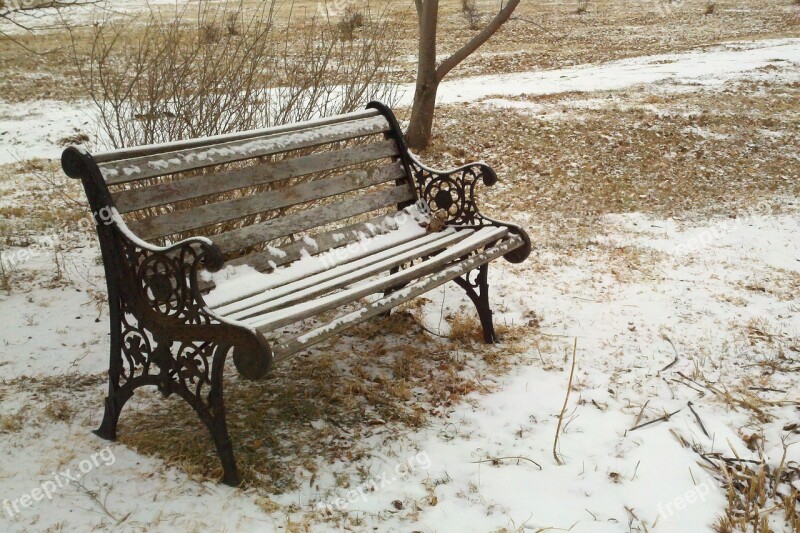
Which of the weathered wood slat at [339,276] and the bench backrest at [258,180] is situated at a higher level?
the bench backrest at [258,180]

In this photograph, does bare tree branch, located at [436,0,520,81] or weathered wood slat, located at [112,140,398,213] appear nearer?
weathered wood slat, located at [112,140,398,213]

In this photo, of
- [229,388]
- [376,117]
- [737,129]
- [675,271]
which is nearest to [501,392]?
[229,388]

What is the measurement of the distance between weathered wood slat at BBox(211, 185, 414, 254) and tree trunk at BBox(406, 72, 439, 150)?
16.8 ft

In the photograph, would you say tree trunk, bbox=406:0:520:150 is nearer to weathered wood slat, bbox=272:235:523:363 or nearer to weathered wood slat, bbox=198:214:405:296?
weathered wood slat, bbox=198:214:405:296

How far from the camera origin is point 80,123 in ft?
36.8

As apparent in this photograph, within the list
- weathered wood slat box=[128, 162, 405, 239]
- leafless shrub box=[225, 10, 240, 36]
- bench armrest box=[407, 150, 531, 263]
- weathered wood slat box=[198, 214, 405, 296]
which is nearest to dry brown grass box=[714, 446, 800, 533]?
bench armrest box=[407, 150, 531, 263]

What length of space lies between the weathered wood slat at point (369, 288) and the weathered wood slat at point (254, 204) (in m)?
0.65

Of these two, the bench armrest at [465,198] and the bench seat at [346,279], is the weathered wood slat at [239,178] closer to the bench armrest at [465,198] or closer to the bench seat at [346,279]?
the bench armrest at [465,198]

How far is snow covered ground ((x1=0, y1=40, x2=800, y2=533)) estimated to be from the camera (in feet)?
8.84

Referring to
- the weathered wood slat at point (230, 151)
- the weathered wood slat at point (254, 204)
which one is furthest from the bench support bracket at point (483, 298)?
the weathered wood slat at point (230, 151)

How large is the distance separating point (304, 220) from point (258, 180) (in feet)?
1.24

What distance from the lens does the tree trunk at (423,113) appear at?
9297 millimetres

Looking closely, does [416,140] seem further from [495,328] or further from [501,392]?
[501,392]

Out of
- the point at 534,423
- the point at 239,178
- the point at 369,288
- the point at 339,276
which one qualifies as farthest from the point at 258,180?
the point at 534,423
